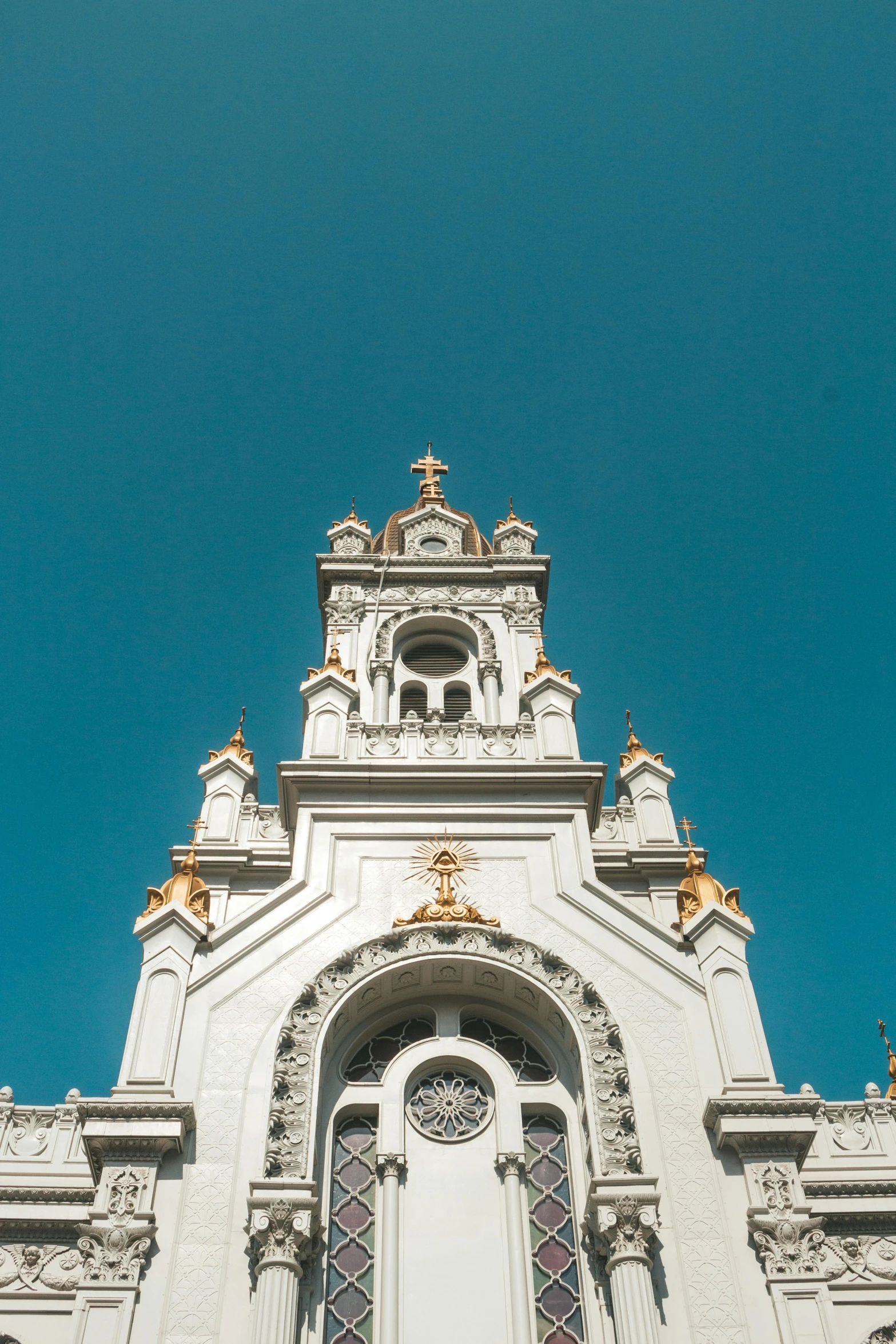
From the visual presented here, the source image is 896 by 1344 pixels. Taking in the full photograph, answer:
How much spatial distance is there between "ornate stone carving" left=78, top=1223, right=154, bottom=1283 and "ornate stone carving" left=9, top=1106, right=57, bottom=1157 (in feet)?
10.5

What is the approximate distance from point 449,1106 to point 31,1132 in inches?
245

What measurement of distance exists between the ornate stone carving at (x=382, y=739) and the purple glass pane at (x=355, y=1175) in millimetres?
7666

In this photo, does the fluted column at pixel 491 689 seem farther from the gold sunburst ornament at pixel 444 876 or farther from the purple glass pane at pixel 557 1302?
the purple glass pane at pixel 557 1302

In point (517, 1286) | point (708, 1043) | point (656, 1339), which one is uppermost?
point (708, 1043)

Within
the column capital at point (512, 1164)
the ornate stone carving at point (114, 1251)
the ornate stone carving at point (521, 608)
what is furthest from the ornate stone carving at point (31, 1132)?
the ornate stone carving at point (521, 608)

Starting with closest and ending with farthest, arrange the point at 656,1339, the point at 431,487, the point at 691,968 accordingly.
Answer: the point at 656,1339
the point at 691,968
the point at 431,487

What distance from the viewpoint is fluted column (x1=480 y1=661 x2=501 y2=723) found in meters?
28.7

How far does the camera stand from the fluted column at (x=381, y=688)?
28.8 meters

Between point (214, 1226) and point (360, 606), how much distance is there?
58.6 feet

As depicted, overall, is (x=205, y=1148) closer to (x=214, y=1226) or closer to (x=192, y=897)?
(x=214, y=1226)

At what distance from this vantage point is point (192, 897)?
20.4 meters

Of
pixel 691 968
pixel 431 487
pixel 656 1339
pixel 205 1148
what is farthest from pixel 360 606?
pixel 656 1339

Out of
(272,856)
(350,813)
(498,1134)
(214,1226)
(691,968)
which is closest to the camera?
(214,1226)

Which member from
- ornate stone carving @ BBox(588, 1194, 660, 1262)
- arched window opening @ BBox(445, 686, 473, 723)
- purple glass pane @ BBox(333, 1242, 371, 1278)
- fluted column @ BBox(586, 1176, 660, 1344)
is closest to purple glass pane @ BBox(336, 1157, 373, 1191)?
purple glass pane @ BBox(333, 1242, 371, 1278)
